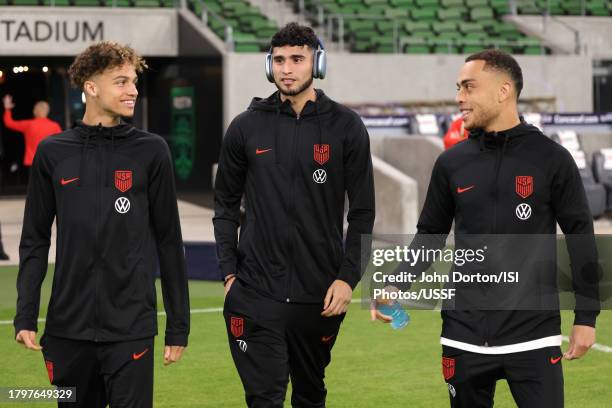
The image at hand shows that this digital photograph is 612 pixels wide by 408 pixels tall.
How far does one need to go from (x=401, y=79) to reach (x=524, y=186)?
70.3 ft

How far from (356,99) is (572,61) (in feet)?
18.5

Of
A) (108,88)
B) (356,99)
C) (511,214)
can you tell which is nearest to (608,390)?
(511,214)

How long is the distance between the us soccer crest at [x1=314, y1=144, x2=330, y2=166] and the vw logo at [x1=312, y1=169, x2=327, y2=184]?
0.04m

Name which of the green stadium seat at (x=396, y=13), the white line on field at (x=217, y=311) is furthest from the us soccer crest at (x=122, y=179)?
the green stadium seat at (x=396, y=13)

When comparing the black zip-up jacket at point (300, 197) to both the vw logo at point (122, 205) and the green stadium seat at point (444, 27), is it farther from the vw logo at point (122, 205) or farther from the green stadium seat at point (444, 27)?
the green stadium seat at point (444, 27)

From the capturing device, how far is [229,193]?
5609 millimetres

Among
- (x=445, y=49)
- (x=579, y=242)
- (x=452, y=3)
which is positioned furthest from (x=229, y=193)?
(x=452, y=3)

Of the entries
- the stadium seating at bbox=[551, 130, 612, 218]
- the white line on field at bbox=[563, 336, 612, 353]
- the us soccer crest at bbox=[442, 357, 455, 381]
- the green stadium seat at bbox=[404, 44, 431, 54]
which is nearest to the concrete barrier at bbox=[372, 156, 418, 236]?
the stadium seating at bbox=[551, 130, 612, 218]

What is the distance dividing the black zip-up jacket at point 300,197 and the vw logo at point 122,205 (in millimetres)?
804

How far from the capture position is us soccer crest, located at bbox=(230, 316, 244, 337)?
5.55m

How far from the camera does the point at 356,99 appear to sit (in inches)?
1000

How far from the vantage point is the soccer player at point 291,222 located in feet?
17.9

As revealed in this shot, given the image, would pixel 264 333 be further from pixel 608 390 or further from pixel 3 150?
pixel 3 150

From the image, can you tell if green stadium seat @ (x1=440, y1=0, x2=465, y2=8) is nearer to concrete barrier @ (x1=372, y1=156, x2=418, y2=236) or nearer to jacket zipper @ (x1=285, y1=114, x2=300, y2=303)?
concrete barrier @ (x1=372, y1=156, x2=418, y2=236)
